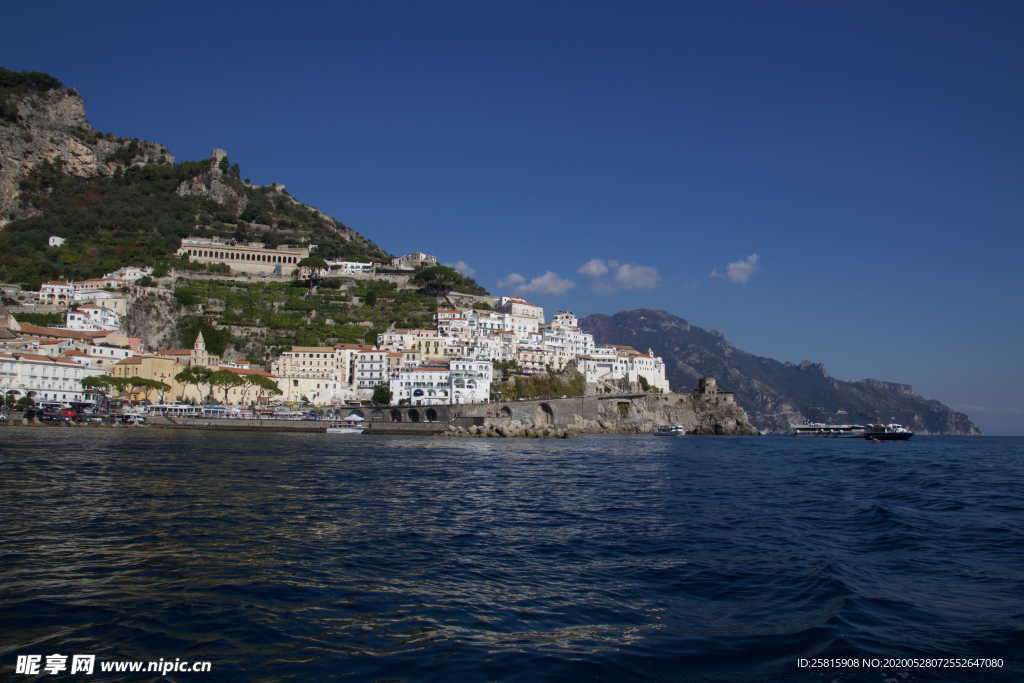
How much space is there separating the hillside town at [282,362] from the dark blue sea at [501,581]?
47.4 m

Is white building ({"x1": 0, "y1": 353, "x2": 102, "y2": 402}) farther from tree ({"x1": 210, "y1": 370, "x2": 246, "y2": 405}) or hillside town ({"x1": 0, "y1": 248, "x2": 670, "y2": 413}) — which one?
tree ({"x1": 210, "y1": 370, "x2": 246, "y2": 405})

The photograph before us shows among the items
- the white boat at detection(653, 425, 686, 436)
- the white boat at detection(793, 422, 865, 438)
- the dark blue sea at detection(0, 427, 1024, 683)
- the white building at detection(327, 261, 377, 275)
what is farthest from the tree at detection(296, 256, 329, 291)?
the dark blue sea at detection(0, 427, 1024, 683)

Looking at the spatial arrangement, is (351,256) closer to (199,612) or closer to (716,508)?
(716,508)

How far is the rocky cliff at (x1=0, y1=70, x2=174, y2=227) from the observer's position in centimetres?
10388

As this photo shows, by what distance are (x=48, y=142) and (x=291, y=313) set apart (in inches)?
2398

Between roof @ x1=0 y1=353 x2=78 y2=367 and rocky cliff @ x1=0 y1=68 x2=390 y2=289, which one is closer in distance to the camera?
roof @ x1=0 y1=353 x2=78 y2=367

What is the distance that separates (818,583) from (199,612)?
8614mm

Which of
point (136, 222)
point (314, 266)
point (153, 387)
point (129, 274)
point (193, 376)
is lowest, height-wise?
point (153, 387)

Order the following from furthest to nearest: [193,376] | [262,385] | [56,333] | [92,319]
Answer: [92,319] → [262,385] → [56,333] → [193,376]

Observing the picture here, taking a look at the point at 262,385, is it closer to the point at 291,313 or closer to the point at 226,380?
the point at 226,380

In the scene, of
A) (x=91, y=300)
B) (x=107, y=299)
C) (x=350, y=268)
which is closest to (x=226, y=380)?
(x=107, y=299)

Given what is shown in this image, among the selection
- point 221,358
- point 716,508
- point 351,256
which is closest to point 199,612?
point 716,508

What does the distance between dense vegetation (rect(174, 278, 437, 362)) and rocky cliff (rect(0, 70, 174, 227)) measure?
41.6m

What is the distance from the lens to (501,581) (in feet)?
33.7
